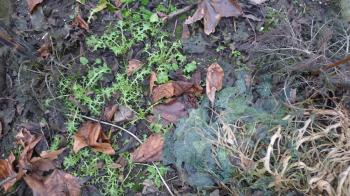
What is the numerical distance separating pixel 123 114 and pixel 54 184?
597 millimetres

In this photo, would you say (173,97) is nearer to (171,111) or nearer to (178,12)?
(171,111)

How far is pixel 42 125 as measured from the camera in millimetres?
2834

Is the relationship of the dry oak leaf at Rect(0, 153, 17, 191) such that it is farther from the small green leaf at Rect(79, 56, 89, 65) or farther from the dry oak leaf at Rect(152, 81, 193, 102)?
the dry oak leaf at Rect(152, 81, 193, 102)

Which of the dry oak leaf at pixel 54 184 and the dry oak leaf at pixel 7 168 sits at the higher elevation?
the dry oak leaf at pixel 7 168

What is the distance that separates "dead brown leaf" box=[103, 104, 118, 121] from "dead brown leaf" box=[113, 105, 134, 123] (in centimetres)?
2

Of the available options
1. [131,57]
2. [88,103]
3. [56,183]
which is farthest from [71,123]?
[131,57]

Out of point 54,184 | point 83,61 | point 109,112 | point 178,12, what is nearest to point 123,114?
point 109,112

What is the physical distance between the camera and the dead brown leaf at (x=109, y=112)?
285 cm

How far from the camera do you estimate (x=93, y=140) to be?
2783mm

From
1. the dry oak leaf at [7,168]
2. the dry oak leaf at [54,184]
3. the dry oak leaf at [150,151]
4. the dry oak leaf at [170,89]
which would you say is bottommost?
the dry oak leaf at [54,184]


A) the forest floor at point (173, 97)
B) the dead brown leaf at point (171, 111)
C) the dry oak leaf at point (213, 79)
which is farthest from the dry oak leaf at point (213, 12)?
the dead brown leaf at point (171, 111)

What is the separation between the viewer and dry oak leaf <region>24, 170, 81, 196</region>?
2.72 metres

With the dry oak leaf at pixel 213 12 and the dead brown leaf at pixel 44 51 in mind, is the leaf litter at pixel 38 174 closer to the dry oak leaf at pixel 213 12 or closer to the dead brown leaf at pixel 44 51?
the dead brown leaf at pixel 44 51

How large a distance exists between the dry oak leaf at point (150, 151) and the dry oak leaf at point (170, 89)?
25 centimetres
